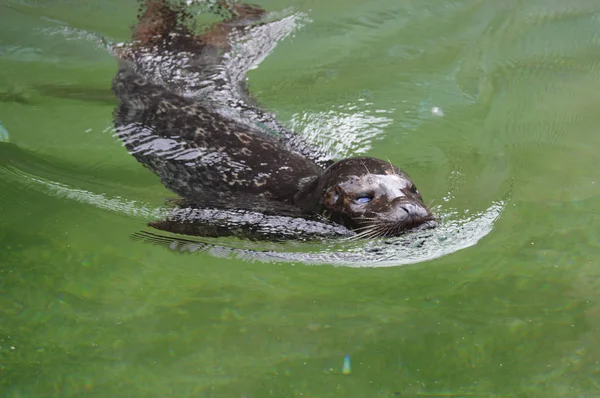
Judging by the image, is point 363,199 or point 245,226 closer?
point 363,199

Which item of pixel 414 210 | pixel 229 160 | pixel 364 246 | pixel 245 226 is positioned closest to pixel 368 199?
pixel 364 246

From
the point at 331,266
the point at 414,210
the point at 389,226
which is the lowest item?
the point at 331,266

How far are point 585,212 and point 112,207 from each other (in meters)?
3.84

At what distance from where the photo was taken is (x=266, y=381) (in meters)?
3.83

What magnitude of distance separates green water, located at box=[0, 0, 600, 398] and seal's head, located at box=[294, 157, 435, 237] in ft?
1.16

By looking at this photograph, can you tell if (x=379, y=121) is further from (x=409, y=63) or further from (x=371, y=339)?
(x=371, y=339)

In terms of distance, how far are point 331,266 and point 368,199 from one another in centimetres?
60

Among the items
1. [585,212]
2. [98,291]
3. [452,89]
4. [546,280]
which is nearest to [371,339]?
[546,280]

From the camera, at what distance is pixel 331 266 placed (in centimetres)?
482

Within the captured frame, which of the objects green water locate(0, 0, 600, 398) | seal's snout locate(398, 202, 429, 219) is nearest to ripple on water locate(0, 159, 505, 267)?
green water locate(0, 0, 600, 398)

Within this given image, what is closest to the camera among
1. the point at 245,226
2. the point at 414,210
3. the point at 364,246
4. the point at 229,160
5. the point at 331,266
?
the point at 414,210

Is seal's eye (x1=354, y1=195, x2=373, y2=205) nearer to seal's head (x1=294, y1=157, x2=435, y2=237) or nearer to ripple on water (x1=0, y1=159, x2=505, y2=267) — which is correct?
seal's head (x1=294, y1=157, x2=435, y2=237)

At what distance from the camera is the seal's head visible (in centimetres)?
468

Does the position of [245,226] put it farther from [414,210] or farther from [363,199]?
[414,210]
